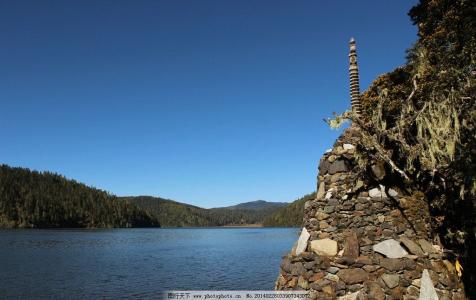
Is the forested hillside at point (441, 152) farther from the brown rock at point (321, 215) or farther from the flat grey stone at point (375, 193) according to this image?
the brown rock at point (321, 215)

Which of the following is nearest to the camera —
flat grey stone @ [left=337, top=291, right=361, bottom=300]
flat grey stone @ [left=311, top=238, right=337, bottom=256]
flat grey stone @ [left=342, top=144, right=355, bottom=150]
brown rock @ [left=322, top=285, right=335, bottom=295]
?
flat grey stone @ [left=337, top=291, right=361, bottom=300]

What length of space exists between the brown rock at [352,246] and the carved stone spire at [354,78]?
17.0 ft

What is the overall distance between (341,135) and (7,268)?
46928mm

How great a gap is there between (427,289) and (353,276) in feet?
7.69

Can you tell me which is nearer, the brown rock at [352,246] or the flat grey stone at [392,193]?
the brown rock at [352,246]

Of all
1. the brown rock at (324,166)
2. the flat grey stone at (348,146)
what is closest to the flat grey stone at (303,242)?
the brown rock at (324,166)

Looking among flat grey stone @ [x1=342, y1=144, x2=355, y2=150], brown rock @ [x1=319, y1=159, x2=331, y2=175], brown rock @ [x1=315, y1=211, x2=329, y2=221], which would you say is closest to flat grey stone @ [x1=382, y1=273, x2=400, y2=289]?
brown rock @ [x1=315, y1=211, x2=329, y2=221]

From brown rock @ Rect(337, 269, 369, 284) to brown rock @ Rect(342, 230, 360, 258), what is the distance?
0.55 meters

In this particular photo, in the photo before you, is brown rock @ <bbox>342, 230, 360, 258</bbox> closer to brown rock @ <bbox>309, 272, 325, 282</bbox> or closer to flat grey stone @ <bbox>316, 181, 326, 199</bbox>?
brown rock @ <bbox>309, 272, 325, 282</bbox>

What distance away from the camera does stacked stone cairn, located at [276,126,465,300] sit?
13141 millimetres

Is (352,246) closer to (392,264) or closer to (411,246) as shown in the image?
(392,264)

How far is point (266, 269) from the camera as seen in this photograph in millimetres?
45438

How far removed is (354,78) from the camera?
1662 cm

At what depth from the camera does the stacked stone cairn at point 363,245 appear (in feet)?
43.1
